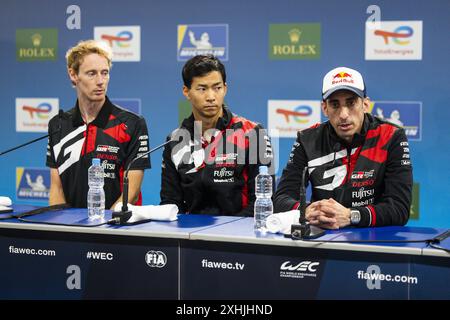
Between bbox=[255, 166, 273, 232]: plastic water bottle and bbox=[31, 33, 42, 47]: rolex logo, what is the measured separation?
322 centimetres

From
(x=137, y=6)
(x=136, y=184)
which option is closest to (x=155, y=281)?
(x=136, y=184)

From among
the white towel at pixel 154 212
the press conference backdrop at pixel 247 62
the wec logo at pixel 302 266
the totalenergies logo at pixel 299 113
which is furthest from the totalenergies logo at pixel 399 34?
the wec logo at pixel 302 266

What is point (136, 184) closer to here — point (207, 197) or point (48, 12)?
point (207, 197)

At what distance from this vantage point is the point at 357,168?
330 centimetres

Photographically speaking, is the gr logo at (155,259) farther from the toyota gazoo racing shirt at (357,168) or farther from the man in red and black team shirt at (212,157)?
the man in red and black team shirt at (212,157)

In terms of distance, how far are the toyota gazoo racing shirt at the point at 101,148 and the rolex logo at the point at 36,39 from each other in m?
1.89

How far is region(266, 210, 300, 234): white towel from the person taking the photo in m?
2.86

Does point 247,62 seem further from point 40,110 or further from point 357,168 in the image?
point 357,168

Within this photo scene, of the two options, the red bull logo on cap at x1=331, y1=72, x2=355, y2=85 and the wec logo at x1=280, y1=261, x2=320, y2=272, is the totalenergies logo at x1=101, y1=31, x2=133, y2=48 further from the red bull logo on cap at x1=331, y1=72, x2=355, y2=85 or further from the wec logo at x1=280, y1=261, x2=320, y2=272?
the wec logo at x1=280, y1=261, x2=320, y2=272

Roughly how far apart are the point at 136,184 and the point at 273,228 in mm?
1243

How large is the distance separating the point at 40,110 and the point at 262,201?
3.17m

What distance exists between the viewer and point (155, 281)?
292 centimetres

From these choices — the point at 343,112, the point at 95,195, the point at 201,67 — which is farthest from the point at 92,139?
the point at 343,112

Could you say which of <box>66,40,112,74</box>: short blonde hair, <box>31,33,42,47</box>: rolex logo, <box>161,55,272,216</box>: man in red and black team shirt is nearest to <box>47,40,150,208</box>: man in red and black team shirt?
<box>66,40,112,74</box>: short blonde hair
